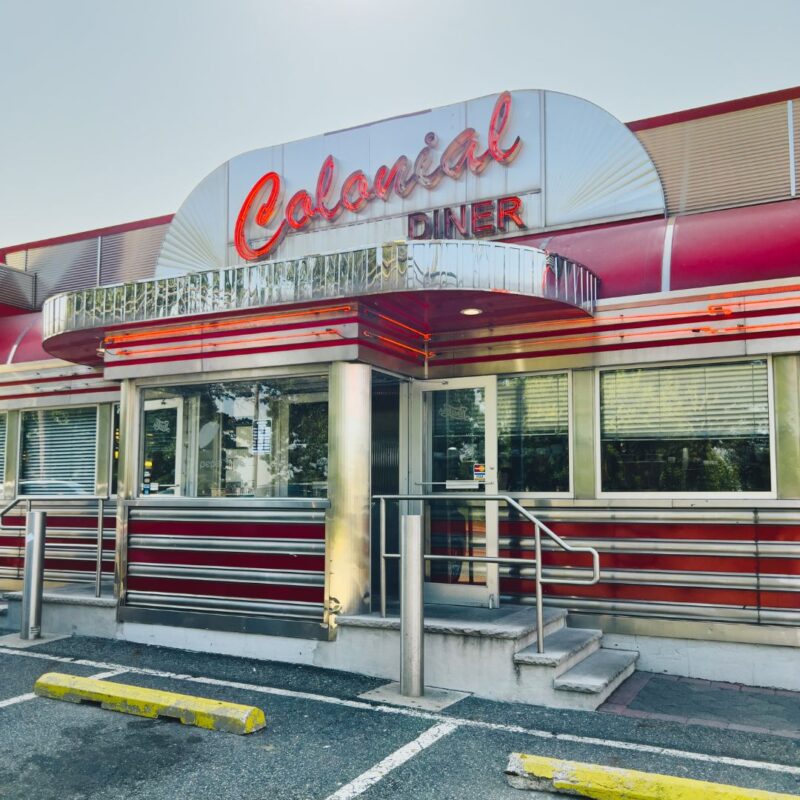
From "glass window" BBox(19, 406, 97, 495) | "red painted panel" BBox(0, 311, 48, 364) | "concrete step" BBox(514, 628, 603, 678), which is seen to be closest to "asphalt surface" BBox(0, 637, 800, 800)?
"concrete step" BBox(514, 628, 603, 678)

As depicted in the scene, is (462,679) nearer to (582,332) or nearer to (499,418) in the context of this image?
(499,418)

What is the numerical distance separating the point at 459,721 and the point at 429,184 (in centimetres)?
495

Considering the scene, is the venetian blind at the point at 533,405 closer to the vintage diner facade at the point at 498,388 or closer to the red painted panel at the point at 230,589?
the vintage diner facade at the point at 498,388

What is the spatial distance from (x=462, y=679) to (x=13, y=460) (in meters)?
6.56

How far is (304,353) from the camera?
21.2ft

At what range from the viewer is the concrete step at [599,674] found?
17.0ft

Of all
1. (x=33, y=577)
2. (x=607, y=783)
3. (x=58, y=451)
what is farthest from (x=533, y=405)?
(x=58, y=451)

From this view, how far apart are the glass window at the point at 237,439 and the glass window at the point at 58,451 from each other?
2356mm

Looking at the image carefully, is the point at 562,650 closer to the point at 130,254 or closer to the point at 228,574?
the point at 228,574

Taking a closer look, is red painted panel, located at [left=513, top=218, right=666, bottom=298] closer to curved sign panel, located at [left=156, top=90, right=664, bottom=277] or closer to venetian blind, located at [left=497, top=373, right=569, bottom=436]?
curved sign panel, located at [left=156, top=90, right=664, bottom=277]

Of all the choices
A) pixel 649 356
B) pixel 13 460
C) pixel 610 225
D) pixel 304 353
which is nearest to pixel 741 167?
pixel 610 225

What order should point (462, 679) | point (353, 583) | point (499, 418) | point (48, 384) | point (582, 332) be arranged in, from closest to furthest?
point (462, 679) < point (353, 583) < point (582, 332) < point (499, 418) < point (48, 384)

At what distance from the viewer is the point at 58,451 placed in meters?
9.49

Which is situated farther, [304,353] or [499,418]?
[499,418]
